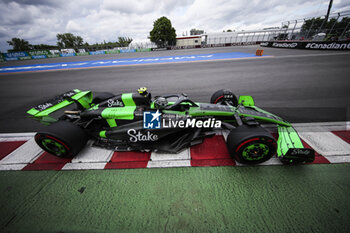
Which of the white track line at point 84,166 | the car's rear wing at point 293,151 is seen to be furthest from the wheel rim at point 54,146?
the car's rear wing at point 293,151

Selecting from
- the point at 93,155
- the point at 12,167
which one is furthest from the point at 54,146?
the point at 12,167

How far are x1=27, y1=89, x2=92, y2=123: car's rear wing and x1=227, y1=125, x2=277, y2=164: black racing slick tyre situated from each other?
315 centimetres

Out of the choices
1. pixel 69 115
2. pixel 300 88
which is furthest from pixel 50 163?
pixel 300 88

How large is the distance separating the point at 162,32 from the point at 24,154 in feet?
149

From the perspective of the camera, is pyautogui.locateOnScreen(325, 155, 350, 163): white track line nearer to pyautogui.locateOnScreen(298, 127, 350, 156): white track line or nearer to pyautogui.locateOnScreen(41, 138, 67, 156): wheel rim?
pyautogui.locateOnScreen(298, 127, 350, 156): white track line

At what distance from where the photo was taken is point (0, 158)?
2.74m

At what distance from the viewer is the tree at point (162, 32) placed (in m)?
39.9

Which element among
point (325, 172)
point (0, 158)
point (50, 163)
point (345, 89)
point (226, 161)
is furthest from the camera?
point (345, 89)

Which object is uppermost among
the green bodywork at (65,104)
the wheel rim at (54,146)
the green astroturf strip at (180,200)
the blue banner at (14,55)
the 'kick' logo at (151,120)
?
the blue banner at (14,55)

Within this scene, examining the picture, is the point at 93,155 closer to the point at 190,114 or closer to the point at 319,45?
the point at 190,114

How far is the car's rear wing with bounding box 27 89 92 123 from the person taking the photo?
2.53 m

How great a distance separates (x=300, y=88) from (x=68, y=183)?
768cm

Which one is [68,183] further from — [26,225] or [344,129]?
[344,129]

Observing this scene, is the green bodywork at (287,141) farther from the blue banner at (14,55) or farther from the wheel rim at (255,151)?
the blue banner at (14,55)
